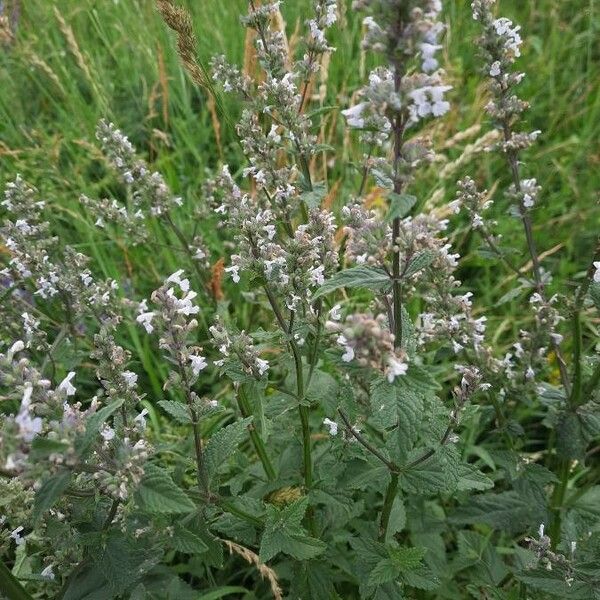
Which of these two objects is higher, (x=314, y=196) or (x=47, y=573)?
(x=314, y=196)

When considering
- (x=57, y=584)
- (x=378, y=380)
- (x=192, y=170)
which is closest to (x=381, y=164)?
(x=378, y=380)

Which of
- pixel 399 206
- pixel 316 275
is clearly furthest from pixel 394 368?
pixel 316 275

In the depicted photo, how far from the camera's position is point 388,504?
2.16 meters

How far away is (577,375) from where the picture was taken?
7.98 ft

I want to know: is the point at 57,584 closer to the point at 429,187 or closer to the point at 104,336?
the point at 104,336

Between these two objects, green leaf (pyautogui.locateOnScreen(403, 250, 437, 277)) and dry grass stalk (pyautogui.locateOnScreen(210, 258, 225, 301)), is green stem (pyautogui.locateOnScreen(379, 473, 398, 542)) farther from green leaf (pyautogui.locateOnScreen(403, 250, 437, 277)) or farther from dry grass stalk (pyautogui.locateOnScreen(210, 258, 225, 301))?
dry grass stalk (pyautogui.locateOnScreen(210, 258, 225, 301))

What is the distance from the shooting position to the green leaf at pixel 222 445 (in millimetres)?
1962

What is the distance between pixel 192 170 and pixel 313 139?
2.02m

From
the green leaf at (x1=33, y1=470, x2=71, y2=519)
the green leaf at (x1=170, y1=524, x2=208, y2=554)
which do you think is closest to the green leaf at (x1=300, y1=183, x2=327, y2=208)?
the green leaf at (x1=170, y1=524, x2=208, y2=554)

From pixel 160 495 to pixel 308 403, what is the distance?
2.08 feet

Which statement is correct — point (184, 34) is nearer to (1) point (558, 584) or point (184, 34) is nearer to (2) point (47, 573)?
(2) point (47, 573)

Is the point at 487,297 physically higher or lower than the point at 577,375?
lower

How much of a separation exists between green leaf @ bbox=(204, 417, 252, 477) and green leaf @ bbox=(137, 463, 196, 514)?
282 millimetres

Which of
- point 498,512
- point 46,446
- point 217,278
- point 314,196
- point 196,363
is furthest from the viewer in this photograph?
point 217,278
